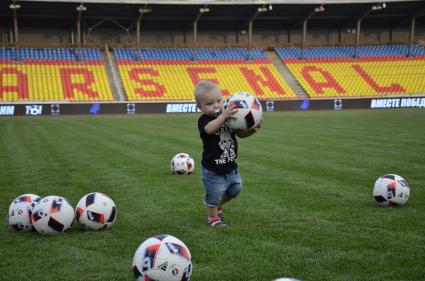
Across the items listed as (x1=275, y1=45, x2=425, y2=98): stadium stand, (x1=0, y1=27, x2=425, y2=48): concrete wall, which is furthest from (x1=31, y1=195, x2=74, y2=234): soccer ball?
(x1=0, y1=27, x2=425, y2=48): concrete wall

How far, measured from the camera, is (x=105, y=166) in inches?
510

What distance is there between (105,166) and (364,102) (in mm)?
33619

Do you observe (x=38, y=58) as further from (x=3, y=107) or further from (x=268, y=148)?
(x=268, y=148)

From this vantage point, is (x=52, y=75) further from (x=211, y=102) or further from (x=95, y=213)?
(x=211, y=102)

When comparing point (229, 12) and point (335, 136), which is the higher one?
point (229, 12)

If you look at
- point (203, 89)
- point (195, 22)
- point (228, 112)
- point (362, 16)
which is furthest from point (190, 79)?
point (228, 112)

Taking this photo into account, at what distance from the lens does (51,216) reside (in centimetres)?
652

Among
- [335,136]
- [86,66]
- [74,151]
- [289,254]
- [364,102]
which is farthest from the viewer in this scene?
[86,66]

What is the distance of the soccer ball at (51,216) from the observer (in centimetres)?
652

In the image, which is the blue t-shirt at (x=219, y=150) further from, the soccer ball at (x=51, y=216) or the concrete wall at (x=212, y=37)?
the concrete wall at (x=212, y=37)

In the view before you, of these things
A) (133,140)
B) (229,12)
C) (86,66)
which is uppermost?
(229,12)

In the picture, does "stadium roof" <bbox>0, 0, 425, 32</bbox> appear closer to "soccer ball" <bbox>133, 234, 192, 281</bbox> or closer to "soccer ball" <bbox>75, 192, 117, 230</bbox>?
"soccer ball" <bbox>75, 192, 117, 230</bbox>

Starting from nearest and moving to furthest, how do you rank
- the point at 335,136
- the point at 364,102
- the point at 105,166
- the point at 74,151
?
the point at 105,166 → the point at 74,151 → the point at 335,136 → the point at 364,102

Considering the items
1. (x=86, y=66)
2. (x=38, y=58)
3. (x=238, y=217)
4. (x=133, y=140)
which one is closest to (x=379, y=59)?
(x=86, y=66)
